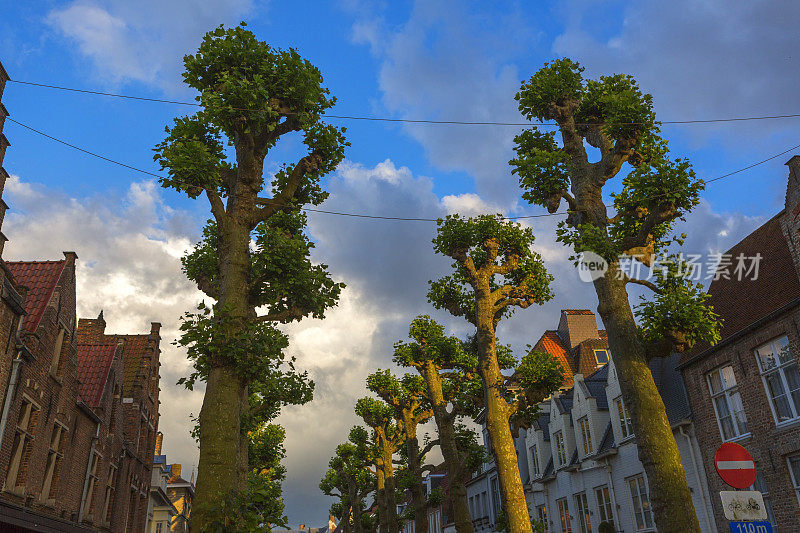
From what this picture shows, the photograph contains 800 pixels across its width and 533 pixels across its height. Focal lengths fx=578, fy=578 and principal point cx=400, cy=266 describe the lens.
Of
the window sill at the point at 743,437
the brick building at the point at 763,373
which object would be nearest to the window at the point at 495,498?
the brick building at the point at 763,373

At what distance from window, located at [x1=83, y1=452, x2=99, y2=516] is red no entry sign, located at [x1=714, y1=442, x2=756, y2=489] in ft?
70.8

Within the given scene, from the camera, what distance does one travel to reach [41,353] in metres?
17.4

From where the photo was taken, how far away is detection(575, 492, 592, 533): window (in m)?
28.3

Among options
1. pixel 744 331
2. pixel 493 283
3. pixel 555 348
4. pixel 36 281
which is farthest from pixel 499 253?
pixel 555 348

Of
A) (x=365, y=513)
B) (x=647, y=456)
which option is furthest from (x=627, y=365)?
(x=365, y=513)

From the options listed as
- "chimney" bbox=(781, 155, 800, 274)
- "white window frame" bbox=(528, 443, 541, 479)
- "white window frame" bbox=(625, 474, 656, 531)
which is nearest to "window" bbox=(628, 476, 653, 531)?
"white window frame" bbox=(625, 474, 656, 531)

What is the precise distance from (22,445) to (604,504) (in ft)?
77.1

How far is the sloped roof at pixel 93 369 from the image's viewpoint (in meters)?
23.3

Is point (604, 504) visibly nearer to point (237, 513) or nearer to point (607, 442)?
point (607, 442)

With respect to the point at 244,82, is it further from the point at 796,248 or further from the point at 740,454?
the point at 796,248

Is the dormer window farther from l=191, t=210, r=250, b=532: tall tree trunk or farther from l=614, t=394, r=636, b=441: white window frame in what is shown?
l=191, t=210, r=250, b=532: tall tree trunk

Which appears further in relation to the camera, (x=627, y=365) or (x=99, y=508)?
(x=99, y=508)

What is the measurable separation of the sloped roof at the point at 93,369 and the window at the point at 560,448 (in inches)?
895

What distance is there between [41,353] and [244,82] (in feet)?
35.9
